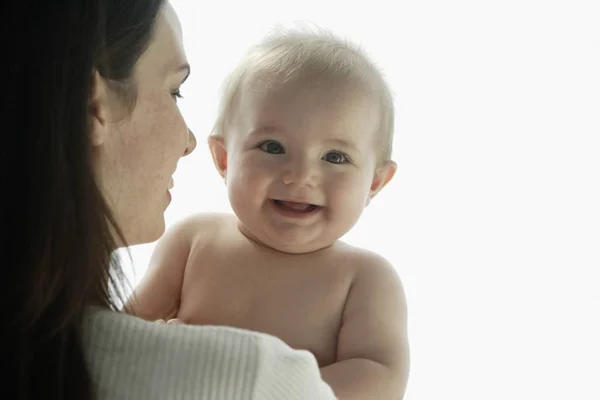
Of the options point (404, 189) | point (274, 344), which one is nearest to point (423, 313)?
point (404, 189)

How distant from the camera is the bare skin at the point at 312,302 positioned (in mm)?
1201

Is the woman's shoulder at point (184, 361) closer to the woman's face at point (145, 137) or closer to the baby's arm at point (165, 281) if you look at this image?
the woman's face at point (145, 137)

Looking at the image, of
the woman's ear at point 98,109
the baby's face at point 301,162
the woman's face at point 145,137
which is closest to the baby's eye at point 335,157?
the baby's face at point 301,162

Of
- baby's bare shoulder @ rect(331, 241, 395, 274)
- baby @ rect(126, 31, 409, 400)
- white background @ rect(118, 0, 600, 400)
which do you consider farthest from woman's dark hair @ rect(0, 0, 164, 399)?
white background @ rect(118, 0, 600, 400)

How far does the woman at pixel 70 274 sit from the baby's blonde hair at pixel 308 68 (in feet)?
1.51

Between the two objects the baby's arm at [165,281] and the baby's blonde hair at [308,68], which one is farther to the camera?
the baby's arm at [165,281]

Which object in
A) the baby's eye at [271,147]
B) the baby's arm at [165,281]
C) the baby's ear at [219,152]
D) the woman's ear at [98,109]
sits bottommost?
the baby's arm at [165,281]

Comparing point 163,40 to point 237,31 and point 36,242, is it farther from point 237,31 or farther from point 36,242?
point 237,31

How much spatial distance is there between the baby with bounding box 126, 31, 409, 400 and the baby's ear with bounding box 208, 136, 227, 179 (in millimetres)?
30

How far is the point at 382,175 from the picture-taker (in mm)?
1355

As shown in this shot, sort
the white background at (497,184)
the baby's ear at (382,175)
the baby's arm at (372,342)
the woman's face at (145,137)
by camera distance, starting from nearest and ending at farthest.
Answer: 1. the woman's face at (145,137)
2. the baby's arm at (372,342)
3. the baby's ear at (382,175)
4. the white background at (497,184)

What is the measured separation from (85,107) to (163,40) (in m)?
0.21

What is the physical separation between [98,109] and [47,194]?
132 mm

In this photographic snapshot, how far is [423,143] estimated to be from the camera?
1622 millimetres
